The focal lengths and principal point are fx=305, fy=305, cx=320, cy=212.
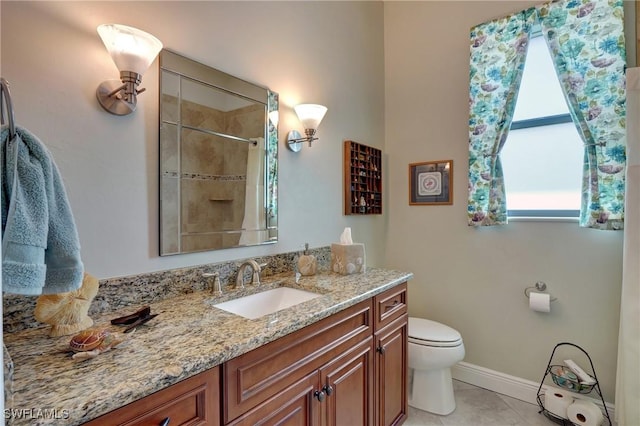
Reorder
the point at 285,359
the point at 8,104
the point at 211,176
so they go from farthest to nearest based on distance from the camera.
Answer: the point at 211,176 < the point at 285,359 < the point at 8,104

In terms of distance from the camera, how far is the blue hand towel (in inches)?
24.3

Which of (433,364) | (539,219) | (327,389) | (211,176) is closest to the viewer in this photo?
(327,389)

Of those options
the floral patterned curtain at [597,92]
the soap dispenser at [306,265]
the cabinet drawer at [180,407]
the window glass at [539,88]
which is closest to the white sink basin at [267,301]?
the soap dispenser at [306,265]

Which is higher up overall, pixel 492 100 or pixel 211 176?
A: pixel 492 100

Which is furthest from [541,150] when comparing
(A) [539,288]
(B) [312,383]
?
(B) [312,383]

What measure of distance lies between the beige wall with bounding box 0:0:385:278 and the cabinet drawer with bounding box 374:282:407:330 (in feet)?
2.00

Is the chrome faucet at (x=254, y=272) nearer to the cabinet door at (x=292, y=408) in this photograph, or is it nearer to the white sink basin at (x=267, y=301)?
the white sink basin at (x=267, y=301)

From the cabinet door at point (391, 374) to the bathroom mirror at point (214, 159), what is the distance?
803mm

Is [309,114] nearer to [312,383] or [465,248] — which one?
[312,383]

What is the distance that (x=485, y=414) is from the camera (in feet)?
6.37

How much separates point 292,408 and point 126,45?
4.44 feet

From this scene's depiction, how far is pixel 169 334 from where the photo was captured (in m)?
0.90

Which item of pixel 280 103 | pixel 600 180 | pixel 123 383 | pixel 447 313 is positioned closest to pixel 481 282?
pixel 447 313

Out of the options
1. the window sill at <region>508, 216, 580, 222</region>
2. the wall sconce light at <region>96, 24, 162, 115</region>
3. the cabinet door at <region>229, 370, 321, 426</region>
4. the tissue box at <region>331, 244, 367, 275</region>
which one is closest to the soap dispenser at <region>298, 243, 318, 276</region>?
the tissue box at <region>331, 244, 367, 275</region>
